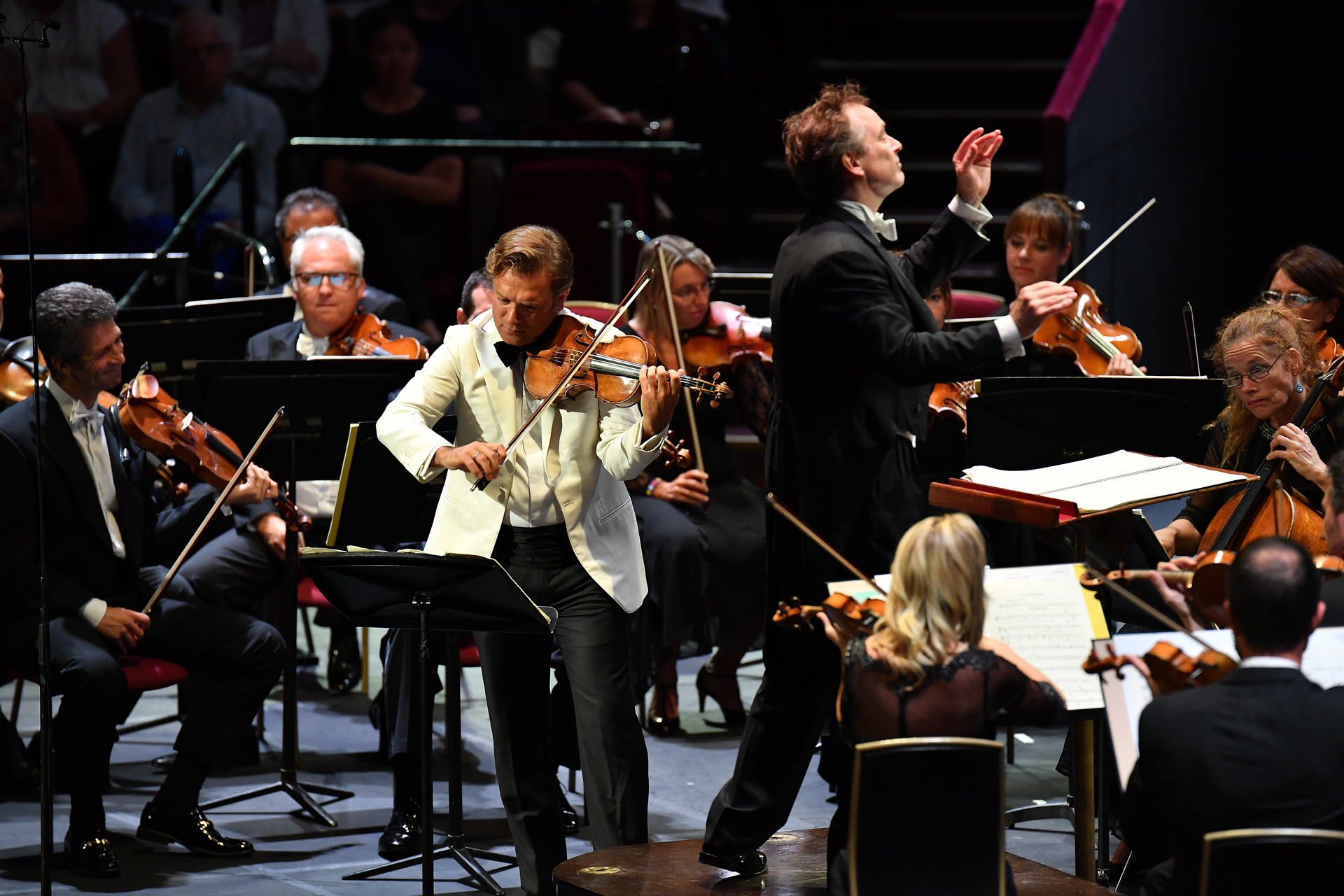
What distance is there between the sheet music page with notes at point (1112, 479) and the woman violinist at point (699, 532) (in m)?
1.76

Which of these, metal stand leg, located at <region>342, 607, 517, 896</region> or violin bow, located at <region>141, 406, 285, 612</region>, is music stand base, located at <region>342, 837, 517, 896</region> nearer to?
metal stand leg, located at <region>342, 607, 517, 896</region>

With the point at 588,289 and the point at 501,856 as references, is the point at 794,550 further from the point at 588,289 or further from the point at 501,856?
the point at 588,289

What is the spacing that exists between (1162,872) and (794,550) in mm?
890

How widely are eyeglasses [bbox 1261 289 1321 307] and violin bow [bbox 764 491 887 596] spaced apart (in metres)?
1.87

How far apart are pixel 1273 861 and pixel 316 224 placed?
443 cm

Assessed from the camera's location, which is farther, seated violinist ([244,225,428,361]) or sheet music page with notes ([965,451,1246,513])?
seated violinist ([244,225,428,361])

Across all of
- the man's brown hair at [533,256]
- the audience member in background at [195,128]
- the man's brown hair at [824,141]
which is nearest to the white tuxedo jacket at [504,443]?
the man's brown hair at [533,256]

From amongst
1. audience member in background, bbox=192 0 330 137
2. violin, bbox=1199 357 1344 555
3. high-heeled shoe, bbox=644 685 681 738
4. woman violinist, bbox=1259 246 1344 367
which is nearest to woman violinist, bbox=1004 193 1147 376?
woman violinist, bbox=1259 246 1344 367

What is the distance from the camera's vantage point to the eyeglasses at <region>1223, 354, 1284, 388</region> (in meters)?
3.64

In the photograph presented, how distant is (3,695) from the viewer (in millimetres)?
5422

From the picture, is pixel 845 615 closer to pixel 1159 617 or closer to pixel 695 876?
pixel 1159 617

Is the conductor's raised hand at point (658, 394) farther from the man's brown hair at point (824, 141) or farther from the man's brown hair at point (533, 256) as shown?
the man's brown hair at point (824, 141)

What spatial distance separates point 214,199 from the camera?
7.14 meters

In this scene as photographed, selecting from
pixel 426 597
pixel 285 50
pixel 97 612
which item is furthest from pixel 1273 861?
pixel 285 50
